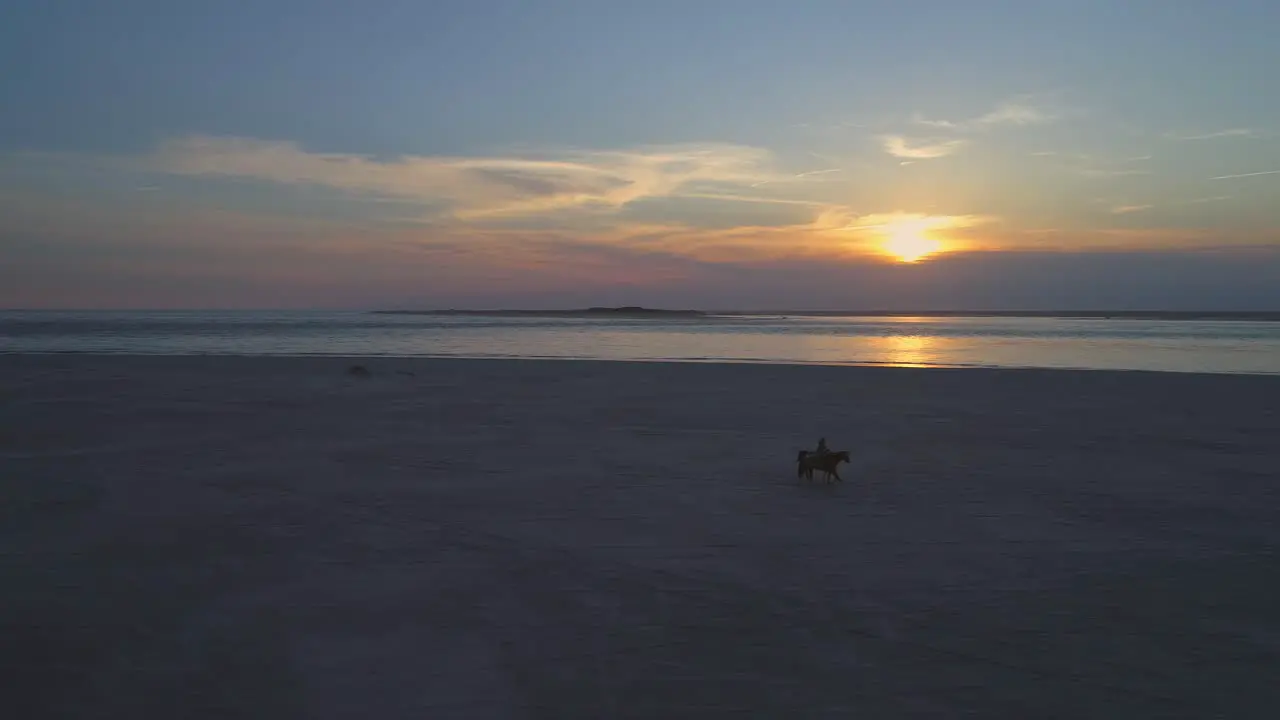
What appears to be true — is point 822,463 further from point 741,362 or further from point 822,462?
point 741,362

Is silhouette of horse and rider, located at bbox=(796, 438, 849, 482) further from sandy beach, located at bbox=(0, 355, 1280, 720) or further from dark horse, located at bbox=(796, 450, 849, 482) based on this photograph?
sandy beach, located at bbox=(0, 355, 1280, 720)

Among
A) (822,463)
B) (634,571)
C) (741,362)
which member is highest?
(741,362)

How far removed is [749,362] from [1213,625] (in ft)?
80.3

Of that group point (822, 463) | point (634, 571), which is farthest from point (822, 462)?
point (634, 571)

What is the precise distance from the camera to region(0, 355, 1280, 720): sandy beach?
4.75 meters

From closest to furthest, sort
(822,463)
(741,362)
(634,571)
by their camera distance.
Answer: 1. (634,571)
2. (822,463)
3. (741,362)

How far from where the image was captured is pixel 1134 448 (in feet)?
41.3

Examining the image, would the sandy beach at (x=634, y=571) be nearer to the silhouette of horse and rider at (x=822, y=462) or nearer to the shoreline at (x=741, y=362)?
the silhouette of horse and rider at (x=822, y=462)

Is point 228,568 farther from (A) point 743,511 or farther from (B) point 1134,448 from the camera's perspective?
(B) point 1134,448

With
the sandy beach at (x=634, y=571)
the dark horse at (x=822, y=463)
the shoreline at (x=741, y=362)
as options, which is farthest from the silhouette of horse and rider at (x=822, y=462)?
the shoreline at (x=741, y=362)

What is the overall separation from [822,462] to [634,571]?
387cm

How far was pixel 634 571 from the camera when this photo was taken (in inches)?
264

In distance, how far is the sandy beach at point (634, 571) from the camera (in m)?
4.75

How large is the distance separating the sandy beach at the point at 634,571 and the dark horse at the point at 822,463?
0.20m
